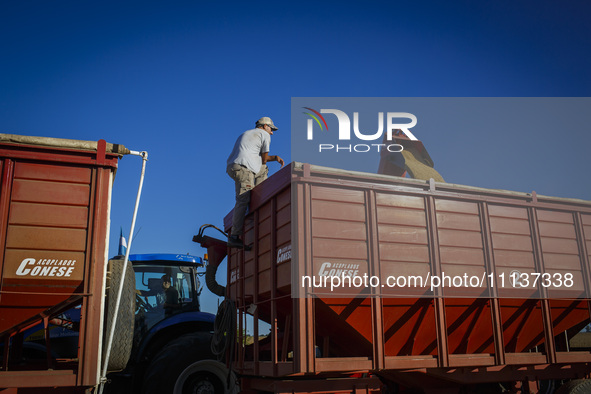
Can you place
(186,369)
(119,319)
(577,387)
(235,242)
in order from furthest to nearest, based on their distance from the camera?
(186,369), (235,242), (577,387), (119,319)

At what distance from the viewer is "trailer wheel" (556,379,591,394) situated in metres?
6.45

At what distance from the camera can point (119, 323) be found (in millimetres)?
5375

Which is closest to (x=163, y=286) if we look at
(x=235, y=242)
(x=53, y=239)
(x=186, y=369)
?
(x=186, y=369)

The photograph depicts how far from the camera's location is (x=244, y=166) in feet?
23.8

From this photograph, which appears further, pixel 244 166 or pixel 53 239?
pixel 244 166

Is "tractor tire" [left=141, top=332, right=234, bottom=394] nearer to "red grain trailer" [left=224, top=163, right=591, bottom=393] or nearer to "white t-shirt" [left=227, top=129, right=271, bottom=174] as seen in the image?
"red grain trailer" [left=224, top=163, right=591, bottom=393]

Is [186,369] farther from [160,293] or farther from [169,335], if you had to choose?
[160,293]

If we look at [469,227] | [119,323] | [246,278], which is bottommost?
[119,323]

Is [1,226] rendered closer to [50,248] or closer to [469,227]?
[50,248]

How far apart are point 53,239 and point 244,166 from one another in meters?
2.79

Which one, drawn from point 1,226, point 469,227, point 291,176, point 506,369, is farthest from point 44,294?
point 506,369

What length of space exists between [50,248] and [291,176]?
8.41 ft

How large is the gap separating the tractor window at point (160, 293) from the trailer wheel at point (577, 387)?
5530 millimetres

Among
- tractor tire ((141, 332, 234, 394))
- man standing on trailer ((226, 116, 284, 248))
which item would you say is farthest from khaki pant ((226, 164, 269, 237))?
tractor tire ((141, 332, 234, 394))
